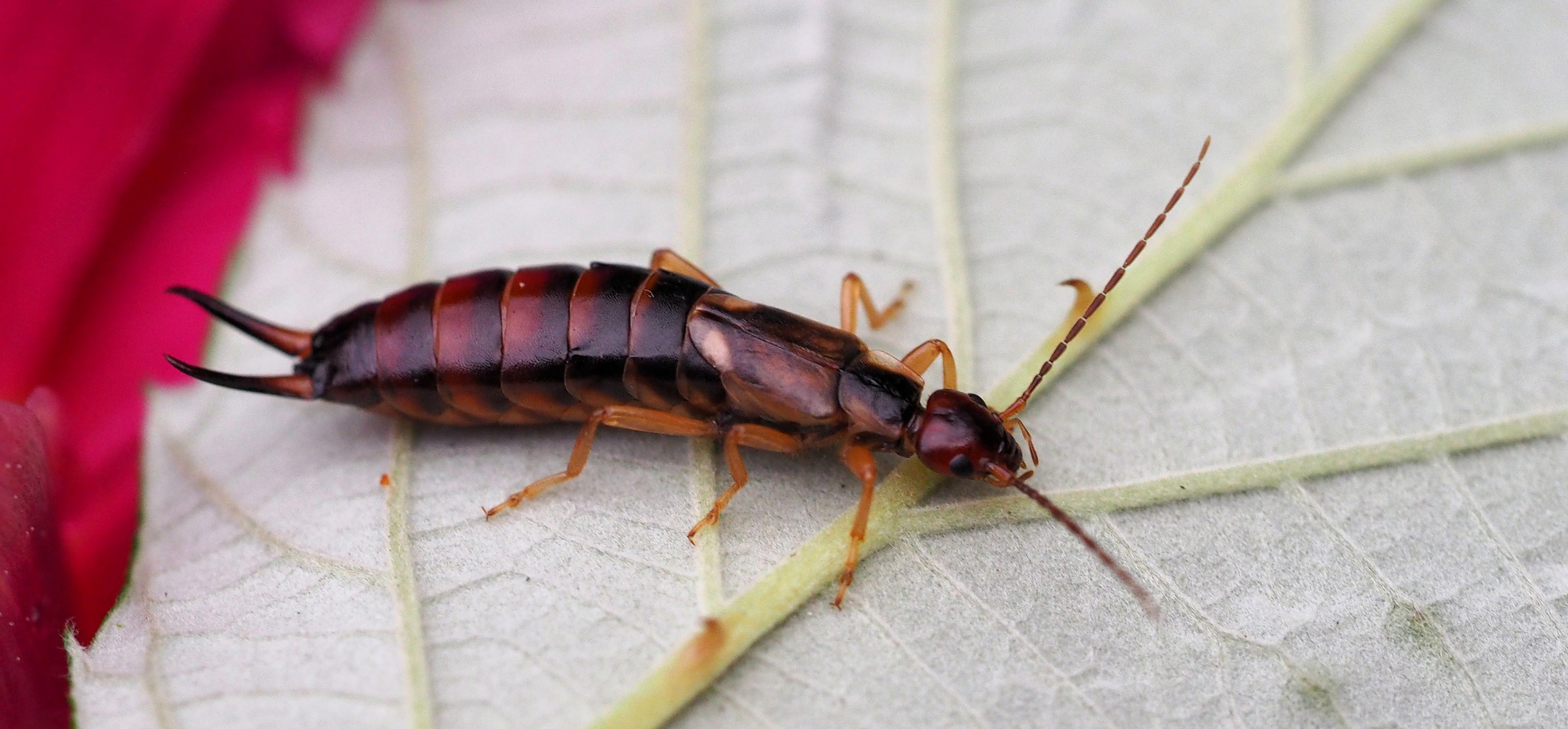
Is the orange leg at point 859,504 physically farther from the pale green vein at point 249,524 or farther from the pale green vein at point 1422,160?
the pale green vein at point 1422,160

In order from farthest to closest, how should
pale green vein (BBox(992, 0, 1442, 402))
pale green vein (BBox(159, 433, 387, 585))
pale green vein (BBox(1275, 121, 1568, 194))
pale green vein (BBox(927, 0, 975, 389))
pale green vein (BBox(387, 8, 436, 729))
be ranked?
pale green vein (BBox(1275, 121, 1568, 194)) → pale green vein (BBox(927, 0, 975, 389)) → pale green vein (BBox(992, 0, 1442, 402)) → pale green vein (BBox(159, 433, 387, 585)) → pale green vein (BBox(387, 8, 436, 729))

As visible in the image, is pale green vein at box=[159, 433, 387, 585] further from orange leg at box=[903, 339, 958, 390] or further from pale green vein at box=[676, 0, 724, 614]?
orange leg at box=[903, 339, 958, 390]

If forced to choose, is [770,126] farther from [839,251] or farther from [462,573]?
[462,573]

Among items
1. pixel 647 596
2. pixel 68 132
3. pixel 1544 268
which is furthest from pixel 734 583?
pixel 1544 268

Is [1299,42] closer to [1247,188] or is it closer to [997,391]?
[1247,188]

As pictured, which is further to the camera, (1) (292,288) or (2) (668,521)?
(1) (292,288)

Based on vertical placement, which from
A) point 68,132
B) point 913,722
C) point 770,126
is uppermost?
point 68,132

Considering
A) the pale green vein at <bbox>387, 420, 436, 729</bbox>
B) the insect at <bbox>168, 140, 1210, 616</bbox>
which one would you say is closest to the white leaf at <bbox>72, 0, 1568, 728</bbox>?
the pale green vein at <bbox>387, 420, 436, 729</bbox>
